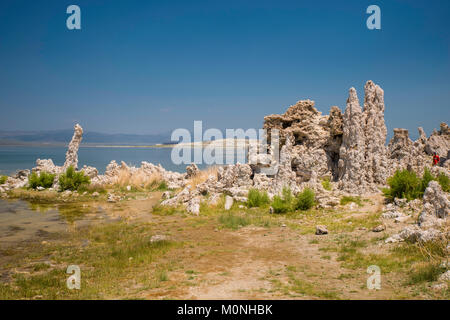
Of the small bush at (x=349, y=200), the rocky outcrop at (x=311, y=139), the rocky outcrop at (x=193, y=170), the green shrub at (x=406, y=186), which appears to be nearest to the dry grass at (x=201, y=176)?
the rocky outcrop at (x=193, y=170)

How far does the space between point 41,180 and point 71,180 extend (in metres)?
2.61

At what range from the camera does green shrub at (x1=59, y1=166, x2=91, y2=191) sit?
19.2 meters

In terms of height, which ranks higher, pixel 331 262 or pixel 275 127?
pixel 275 127

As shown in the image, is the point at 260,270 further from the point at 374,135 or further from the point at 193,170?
the point at 193,170

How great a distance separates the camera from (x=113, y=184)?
2173 centimetres

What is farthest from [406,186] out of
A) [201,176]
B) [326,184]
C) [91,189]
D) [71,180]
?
[71,180]

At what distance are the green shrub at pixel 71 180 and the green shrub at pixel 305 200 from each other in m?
13.1

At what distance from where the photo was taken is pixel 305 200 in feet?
41.0

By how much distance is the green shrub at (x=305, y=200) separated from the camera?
12.5 m

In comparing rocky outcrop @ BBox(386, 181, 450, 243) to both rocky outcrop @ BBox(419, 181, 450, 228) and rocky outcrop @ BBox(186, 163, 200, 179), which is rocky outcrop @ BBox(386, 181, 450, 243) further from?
rocky outcrop @ BBox(186, 163, 200, 179)
